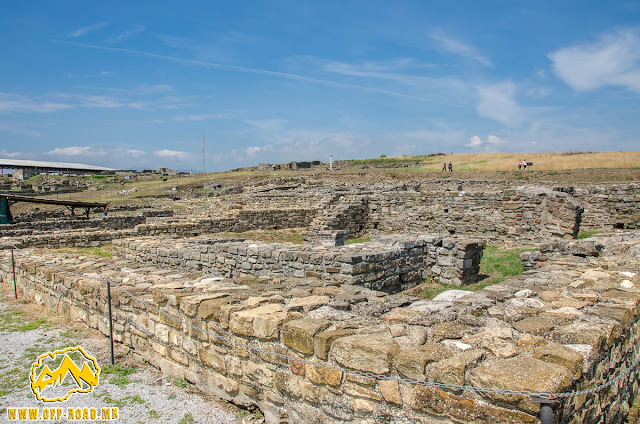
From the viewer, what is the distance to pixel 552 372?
245 centimetres

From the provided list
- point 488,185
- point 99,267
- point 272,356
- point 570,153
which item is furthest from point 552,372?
point 570,153

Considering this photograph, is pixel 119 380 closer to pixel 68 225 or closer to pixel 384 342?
pixel 384 342

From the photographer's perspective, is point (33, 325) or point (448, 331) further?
point (33, 325)

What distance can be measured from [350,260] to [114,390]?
3703 mm

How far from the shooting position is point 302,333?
10.7ft

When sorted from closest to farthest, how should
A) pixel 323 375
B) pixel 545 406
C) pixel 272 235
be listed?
pixel 545 406 → pixel 323 375 → pixel 272 235

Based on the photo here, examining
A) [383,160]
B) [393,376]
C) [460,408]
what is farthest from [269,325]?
[383,160]

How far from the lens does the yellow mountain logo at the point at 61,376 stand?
4055mm

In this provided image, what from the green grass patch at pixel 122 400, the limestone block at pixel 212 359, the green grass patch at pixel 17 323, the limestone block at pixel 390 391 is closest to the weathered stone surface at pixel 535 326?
the limestone block at pixel 390 391

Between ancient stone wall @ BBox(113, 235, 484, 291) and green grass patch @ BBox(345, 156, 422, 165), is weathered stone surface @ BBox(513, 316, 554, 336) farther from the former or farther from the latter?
green grass patch @ BBox(345, 156, 422, 165)

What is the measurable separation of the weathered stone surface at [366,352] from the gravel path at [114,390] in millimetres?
1238

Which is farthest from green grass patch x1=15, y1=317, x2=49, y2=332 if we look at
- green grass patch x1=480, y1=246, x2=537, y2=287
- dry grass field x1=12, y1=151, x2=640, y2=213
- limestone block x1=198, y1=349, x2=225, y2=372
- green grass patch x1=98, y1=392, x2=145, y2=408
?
dry grass field x1=12, y1=151, x2=640, y2=213

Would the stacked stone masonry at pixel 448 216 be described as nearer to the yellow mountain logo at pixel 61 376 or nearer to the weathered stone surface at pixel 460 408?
the yellow mountain logo at pixel 61 376

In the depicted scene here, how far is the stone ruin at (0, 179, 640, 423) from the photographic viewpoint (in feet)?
8.63
